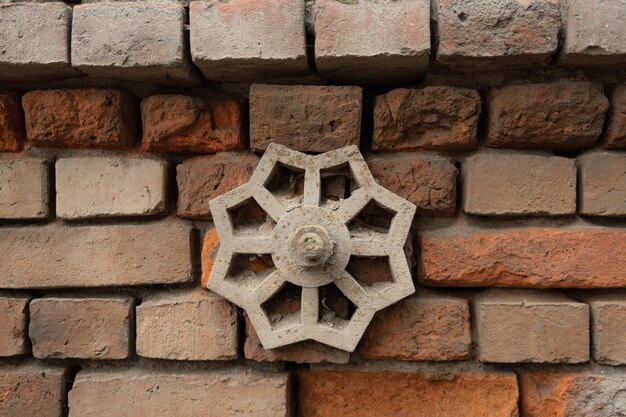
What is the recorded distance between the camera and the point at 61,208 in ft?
3.50

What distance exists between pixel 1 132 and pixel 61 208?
0.72 ft

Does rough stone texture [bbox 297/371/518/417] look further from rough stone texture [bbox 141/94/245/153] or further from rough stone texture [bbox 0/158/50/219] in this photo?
rough stone texture [bbox 0/158/50/219]

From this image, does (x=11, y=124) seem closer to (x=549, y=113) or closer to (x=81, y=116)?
(x=81, y=116)

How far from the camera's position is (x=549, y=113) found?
99 cm

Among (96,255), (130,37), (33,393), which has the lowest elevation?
(33,393)

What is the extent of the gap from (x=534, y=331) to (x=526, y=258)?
5.9 inches

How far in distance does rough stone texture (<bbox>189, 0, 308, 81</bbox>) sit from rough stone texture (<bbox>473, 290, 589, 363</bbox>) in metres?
0.65

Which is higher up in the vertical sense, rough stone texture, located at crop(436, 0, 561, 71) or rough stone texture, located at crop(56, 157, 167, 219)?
rough stone texture, located at crop(436, 0, 561, 71)

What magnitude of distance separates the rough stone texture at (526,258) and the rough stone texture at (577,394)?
191 millimetres

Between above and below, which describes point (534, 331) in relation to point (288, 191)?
below

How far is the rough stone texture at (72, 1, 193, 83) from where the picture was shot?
0.95 meters

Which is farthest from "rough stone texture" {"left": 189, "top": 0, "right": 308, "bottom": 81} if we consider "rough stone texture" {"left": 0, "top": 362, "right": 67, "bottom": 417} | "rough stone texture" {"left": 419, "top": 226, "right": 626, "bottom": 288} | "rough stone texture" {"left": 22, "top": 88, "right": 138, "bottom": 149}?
"rough stone texture" {"left": 0, "top": 362, "right": 67, "bottom": 417}

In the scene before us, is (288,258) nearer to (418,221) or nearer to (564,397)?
(418,221)

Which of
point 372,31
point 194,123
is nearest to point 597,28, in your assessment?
point 372,31
